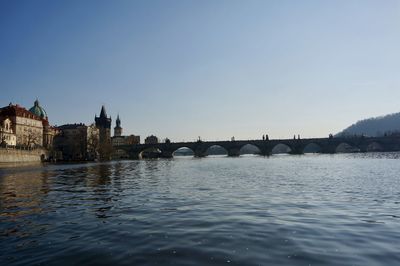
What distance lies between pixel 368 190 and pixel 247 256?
19.4 metres

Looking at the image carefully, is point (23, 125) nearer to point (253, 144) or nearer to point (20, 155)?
point (20, 155)

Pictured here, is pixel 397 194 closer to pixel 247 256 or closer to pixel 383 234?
pixel 383 234

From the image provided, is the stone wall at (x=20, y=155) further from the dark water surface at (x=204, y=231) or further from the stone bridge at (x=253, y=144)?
the dark water surface at (x=204, y=231)

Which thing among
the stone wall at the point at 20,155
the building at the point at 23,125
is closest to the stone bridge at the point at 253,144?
the building at the point at 23,125

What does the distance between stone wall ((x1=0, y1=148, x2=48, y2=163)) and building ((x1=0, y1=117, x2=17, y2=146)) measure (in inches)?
462

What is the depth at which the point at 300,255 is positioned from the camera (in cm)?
979

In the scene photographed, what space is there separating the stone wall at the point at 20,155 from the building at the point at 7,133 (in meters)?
11.7

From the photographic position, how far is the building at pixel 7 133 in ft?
405

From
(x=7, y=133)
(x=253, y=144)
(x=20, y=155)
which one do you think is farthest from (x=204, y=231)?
(x=253, y=144)

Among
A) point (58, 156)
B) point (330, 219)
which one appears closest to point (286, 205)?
point (330, 219)

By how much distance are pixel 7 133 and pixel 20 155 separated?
98.7 feet

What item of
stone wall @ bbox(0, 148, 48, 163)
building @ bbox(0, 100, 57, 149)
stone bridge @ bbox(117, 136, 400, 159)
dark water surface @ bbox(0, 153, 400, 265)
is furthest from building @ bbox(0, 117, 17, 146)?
dark water surface @ bbox(0, 153, 400, 265)

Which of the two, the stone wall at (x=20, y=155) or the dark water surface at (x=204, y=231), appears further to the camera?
the stone wall at (x=20, y=155)

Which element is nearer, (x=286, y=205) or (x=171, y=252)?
(x=171, y=252)
